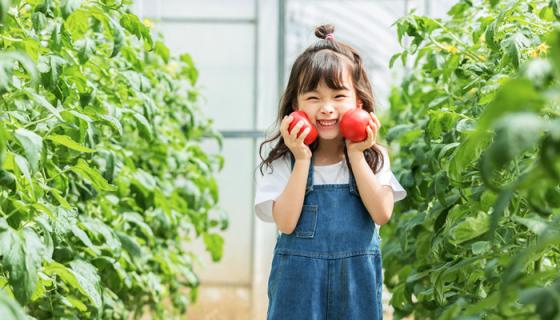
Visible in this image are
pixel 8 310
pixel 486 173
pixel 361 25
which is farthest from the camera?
pixel 361 25

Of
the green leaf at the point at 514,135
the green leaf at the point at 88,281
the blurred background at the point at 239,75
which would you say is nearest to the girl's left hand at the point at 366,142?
the green leaf at the point at 88,281

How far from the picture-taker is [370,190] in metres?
2.77

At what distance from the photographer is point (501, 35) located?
9.48 feet

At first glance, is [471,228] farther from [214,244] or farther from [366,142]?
[214,244]

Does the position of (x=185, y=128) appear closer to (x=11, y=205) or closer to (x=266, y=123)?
(x=266, y=123)

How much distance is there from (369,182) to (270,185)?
12.0 inches

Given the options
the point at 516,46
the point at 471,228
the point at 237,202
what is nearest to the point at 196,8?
the point at 237,202

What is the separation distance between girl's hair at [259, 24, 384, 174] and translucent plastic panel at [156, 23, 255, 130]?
13.8 feet

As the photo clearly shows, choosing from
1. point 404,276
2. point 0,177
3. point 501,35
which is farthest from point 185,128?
point 0,177

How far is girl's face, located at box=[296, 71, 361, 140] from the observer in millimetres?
2826

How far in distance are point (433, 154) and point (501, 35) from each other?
455 millimetres

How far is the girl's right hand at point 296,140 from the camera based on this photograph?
9.02 ft

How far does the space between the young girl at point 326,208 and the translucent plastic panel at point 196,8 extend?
4.48 metres

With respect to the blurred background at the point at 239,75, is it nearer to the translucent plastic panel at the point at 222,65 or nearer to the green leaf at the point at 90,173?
the translucent plastic panel at the point at 222,65
